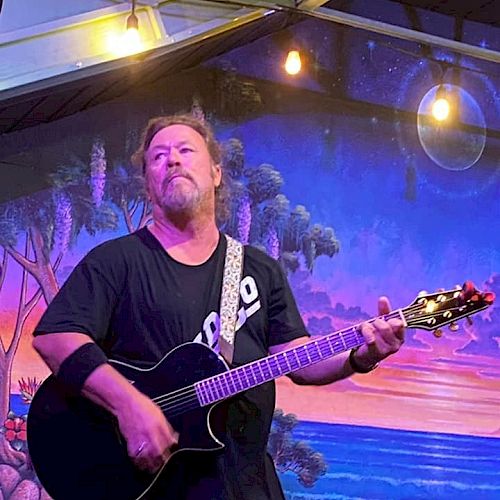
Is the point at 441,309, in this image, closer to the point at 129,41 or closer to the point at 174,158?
the point at 174,158

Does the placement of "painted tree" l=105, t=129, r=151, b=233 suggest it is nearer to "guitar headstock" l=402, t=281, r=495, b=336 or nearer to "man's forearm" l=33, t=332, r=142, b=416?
"man's forearm" l=33, t=332, r=142, b=416

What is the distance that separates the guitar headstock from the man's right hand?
59 centimetres

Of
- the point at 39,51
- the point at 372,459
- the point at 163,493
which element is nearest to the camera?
the point at 163,493

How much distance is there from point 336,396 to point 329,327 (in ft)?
0.87

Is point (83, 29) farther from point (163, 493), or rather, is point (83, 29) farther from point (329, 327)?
point (163, 493)

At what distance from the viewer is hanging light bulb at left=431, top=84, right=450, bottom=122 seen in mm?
3576

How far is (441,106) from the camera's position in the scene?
3580 mm

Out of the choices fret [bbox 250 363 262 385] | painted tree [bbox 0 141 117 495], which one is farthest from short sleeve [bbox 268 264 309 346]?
painted tree [bbox 0 141 117 495]

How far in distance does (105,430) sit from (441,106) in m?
2.27

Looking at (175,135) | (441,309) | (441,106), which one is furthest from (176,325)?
(441,106)

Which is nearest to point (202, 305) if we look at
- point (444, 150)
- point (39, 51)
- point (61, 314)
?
point (61, 314)

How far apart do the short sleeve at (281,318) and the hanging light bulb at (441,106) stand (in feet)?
6.08

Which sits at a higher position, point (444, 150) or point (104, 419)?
point (444, 150)

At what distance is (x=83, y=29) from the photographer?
2.92 m
